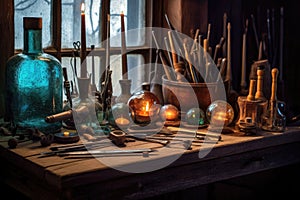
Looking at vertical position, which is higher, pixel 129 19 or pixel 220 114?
pixel 129 19

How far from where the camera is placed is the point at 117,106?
166 centimetres

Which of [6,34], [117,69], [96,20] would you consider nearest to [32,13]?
[6,34]

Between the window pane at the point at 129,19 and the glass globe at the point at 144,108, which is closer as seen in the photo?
the glass globe at the point at 144,108

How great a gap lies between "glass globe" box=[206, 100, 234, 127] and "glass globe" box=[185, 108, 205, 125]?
0.07 feet

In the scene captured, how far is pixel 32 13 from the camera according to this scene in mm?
1788

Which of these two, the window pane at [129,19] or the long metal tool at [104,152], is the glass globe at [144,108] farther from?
the window pane at [129,19]

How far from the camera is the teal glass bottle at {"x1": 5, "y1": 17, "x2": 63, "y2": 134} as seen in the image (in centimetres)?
161

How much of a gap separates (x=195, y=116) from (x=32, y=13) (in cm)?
63

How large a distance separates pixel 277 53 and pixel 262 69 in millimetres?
558

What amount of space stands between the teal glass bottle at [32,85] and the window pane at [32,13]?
16cm

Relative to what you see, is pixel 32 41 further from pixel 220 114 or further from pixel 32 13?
pixel 220 114

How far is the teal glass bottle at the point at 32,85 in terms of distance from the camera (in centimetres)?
161

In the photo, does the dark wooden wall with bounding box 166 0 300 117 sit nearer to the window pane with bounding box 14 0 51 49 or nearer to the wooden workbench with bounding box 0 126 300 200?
the wooden workbench with bounding box 0 126 300 200

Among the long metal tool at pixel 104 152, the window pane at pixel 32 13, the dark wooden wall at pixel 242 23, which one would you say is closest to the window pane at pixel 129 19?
the dark wooden wall at pixel 242 23
